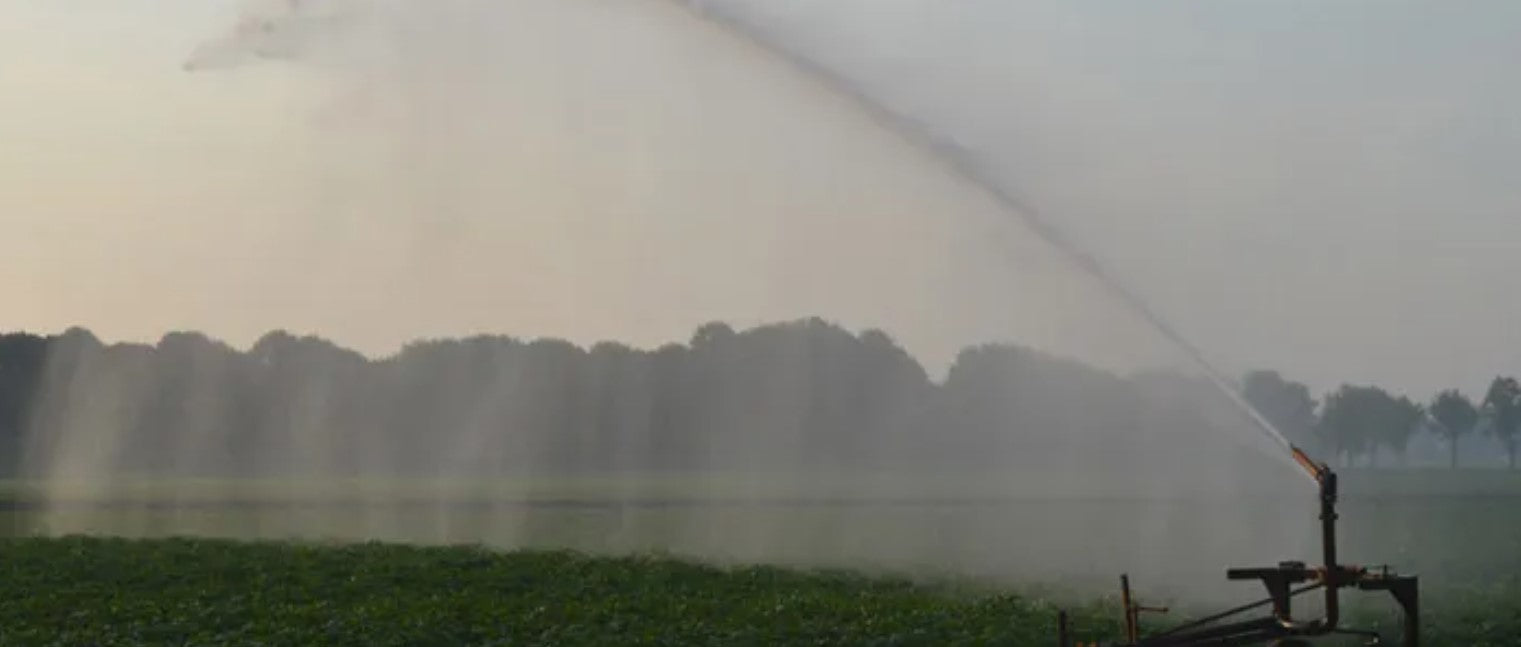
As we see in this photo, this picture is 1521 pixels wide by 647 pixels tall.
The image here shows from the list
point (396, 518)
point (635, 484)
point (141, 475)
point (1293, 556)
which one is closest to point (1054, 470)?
point (635, 484)

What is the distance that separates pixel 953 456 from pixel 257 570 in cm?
7568

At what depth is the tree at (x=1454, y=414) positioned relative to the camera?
183 meters

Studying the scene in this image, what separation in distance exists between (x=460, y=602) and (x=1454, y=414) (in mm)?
171225

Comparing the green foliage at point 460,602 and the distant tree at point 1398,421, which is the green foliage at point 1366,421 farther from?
the green foliage at point 460,602

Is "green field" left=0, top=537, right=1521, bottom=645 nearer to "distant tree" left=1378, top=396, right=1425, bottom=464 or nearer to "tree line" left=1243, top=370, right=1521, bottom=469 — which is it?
"tree line" left=1243, top=370, right=1521, bottom=469

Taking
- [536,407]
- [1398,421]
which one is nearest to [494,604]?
[536,407]

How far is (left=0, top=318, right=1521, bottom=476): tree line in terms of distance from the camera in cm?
10212

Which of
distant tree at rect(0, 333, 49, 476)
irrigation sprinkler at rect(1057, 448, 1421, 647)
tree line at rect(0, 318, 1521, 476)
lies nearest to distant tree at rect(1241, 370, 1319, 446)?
irrigation sprinkler at rect(1057, 448, 1421, 647)

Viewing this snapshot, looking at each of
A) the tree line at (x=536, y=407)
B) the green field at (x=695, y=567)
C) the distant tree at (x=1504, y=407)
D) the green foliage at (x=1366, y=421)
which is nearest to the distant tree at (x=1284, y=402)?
the green field at (x=695, y=567)

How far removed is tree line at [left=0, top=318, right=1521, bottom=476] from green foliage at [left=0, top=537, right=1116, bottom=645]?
58016mm

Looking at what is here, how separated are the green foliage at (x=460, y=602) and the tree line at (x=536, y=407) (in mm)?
58016

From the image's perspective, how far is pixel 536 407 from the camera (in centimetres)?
11406

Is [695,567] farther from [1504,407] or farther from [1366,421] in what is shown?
[1504,407]

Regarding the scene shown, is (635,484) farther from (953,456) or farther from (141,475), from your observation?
(141,475)
